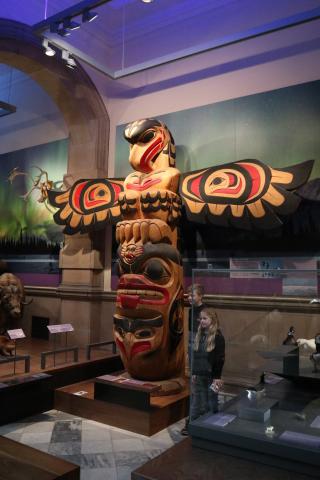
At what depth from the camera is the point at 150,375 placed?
4.00 metres

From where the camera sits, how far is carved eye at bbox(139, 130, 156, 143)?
441 centimetres

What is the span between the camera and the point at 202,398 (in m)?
2.08

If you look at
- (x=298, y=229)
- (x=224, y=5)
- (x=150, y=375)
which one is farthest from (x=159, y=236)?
(x=224, y=5)

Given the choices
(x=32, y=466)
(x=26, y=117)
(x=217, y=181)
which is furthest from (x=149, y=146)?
(x=26, y=117)

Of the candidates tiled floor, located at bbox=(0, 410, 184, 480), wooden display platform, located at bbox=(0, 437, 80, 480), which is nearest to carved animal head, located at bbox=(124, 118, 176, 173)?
tiled floor, located at bbox=(0, 410, 184, 480)

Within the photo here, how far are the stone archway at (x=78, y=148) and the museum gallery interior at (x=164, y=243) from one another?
0.02 metres

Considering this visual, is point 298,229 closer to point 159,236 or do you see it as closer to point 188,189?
point 188,189

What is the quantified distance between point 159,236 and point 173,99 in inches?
Answer: 103

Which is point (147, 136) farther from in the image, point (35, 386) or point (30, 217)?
point (30, 217)

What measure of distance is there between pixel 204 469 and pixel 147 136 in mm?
3484

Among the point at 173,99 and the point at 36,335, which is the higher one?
the point at 173,99

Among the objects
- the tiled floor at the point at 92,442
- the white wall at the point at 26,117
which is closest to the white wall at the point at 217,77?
the white wall at the point at 26,117

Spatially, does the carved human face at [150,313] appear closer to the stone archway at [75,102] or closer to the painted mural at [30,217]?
the stone archway at [75,102]

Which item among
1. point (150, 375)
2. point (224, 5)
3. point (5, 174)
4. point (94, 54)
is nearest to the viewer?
point (150, 375)
